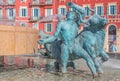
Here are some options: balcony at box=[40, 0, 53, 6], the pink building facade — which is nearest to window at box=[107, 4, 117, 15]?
the pink building facade

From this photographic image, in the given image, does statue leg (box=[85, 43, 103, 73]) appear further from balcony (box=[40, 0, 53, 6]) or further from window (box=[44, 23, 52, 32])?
balcony (box=[40, 0, 53, 6])

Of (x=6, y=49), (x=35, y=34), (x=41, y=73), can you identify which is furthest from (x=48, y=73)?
(x=35, y=34)

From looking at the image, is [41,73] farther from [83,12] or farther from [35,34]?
[35,34]

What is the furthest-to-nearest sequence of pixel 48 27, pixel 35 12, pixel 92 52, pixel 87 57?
pixel 35 12, pixel 48 27, pixel 92 52, pixel 87 57

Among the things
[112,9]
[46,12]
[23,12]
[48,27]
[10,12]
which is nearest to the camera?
[112,9]

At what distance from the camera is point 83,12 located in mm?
9406

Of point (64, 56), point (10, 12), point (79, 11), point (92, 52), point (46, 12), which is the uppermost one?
point (10, 12)

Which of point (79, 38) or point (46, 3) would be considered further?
point (46, 3)

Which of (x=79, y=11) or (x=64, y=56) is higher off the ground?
(x=79, y=11)

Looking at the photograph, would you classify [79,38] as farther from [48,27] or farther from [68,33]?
[48,27]

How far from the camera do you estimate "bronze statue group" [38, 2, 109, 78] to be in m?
9.14

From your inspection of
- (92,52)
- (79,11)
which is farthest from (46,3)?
(92,52)

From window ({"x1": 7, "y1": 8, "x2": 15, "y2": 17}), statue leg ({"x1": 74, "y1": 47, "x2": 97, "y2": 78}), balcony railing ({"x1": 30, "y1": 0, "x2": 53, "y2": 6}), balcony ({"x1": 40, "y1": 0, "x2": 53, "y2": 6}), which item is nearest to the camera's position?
statue leg ({"x1": 74, "y1": 47, "x2": 97, "y2": 78})

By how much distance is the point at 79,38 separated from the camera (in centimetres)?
934
